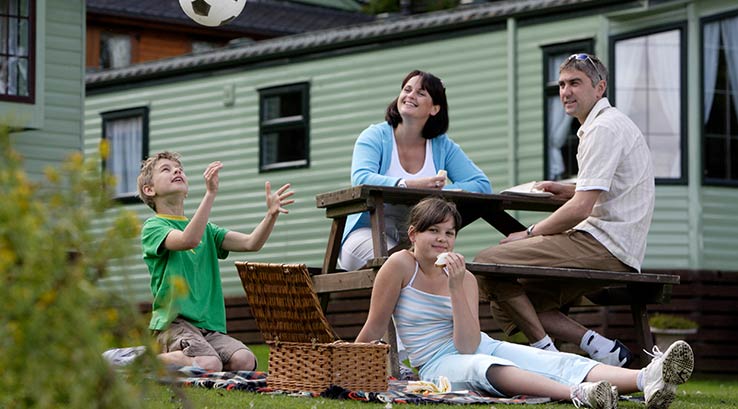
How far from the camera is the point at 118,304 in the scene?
281 centimetres

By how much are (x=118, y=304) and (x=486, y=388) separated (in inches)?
128

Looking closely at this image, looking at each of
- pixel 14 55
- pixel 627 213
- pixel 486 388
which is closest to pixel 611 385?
pixel 486 388

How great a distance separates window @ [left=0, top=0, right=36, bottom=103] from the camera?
14703mm

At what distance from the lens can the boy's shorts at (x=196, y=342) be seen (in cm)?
643

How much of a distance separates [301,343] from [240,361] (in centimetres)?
88

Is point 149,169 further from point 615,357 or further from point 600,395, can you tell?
point 600,395

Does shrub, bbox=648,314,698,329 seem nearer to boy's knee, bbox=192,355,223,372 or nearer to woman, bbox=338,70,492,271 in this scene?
woman, bbox=338,70,492,271

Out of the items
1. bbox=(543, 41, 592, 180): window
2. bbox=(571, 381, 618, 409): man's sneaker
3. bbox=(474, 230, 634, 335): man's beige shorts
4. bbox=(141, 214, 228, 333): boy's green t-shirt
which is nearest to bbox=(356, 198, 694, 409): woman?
bbox=(571, 381, 618, 409): man's sneaker

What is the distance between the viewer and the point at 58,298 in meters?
2.65

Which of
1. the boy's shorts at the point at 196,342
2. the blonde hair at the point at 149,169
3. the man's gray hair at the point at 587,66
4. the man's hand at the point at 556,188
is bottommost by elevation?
the boy's shorts at the point at 196,342

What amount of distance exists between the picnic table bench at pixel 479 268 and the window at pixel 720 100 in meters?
7.71

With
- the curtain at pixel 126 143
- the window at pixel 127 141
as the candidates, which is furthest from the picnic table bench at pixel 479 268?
the curtain at pixel 126 143

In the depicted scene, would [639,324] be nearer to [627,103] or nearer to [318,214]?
[627,103]

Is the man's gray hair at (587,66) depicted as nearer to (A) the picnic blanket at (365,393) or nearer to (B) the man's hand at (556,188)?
(B) the man's hand at (556,188)
